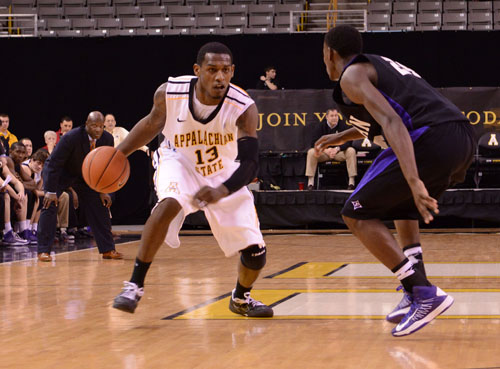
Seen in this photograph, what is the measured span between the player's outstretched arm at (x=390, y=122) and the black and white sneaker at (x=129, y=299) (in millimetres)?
1486

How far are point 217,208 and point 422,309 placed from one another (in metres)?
1.24

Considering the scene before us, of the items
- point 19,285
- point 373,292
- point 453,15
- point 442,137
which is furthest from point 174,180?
point 453,15

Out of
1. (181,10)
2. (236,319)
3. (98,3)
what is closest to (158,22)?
(181,10)

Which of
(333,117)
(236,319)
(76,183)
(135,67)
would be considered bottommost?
(236,319)

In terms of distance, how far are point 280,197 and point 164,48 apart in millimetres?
4137

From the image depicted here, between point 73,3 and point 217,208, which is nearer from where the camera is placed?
point 217,208

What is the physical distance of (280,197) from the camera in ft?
42.0

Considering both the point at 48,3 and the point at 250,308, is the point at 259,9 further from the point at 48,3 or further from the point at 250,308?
the point at 250,308

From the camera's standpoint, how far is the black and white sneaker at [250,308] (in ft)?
14.7

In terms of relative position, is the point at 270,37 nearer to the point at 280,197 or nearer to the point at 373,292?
the point at 280,197

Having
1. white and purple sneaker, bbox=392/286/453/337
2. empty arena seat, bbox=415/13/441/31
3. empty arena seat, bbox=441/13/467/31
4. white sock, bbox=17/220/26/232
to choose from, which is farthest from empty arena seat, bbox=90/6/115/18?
white and purple sneaker, bbox=392/286/453/337

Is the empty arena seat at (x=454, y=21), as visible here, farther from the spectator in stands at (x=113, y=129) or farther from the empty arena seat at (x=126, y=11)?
the spectator in stands at (x=113, y=129)

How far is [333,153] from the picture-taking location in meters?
12.7

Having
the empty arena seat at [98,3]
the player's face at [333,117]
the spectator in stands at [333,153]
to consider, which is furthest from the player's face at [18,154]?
the empty arena seat at [98,3]
